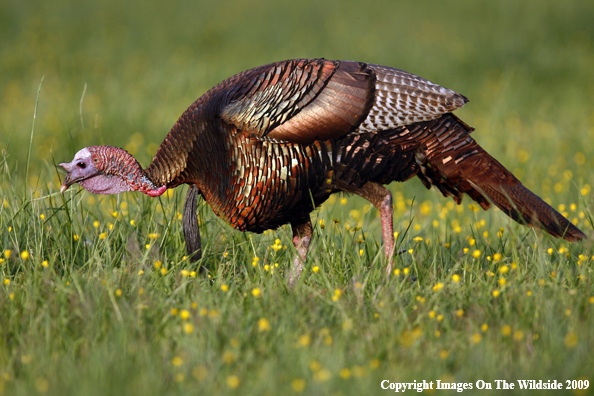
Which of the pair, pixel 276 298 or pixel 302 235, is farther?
pixel 302 235

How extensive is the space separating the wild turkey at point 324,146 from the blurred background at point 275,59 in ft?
Result: 7.47

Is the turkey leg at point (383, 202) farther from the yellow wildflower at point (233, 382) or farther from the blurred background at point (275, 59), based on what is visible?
the blurred background at point (275, 59)

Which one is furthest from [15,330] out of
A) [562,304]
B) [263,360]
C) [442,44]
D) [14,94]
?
[442,44]

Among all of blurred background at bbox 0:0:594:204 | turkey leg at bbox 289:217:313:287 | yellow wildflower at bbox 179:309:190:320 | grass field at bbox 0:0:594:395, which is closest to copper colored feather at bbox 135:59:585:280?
grass field at bbox 0:0:594:395

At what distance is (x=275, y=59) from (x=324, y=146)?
7466 mm

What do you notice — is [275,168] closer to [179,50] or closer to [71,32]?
[179,50]

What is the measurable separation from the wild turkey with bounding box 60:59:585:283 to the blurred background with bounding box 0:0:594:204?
2.28 m

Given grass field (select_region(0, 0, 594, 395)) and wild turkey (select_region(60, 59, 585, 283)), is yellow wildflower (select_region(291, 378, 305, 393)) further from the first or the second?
wild turkey (select_region(60, 59, 585, 283))

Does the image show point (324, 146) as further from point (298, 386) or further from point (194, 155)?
point (298, 386)

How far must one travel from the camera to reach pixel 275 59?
1034 centimetres

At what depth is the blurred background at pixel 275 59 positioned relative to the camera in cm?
664

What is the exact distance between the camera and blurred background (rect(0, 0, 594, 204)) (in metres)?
6.64

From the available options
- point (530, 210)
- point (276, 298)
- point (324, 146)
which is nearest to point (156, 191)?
point (324, 146)

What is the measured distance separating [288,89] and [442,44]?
28.2ft
